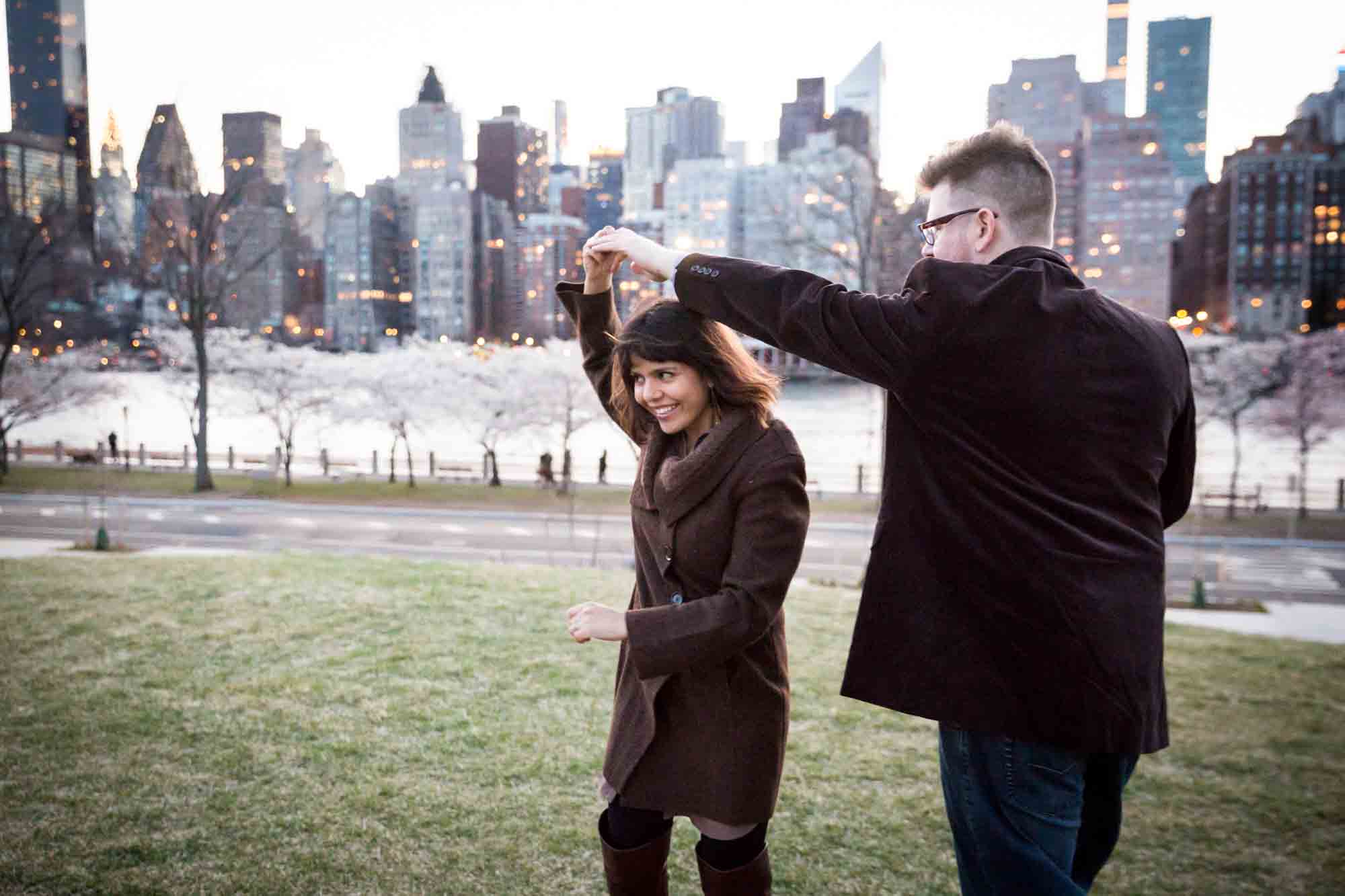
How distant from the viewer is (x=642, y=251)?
1895 millimetres

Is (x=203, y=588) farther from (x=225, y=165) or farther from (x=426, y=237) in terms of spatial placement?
(x=426, y=237)

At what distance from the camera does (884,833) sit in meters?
3.45

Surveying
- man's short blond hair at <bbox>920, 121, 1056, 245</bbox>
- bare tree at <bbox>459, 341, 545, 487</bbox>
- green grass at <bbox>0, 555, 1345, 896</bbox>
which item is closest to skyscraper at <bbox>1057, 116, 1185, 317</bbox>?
bare tree at <bbox>459, 341, 545, 487</bbox>

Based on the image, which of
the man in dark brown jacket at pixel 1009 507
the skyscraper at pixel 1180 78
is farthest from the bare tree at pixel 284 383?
the skyscraper at pixel 1180 78

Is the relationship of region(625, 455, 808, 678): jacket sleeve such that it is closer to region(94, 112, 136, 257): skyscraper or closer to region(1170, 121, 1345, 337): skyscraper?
region(94, 112, 136, 257): skyscraper

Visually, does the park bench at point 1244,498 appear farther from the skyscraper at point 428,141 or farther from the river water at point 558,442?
the skyscraper at point 428,141

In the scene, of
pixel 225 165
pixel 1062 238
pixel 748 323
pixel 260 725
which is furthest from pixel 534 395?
pixel 1062 238

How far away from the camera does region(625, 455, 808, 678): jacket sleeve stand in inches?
72.7

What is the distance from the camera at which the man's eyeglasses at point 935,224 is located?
1706 mm

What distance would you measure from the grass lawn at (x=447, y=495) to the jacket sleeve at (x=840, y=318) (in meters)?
20.1

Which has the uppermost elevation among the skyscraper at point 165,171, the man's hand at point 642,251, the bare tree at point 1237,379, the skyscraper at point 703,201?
the skyscraper at point 703,201

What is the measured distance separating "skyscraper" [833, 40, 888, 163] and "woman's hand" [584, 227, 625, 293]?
61.5 metres

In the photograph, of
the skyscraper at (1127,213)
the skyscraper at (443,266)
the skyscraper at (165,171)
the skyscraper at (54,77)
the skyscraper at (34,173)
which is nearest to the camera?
the skyscraper at (165,171)

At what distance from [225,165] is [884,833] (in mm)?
27623
